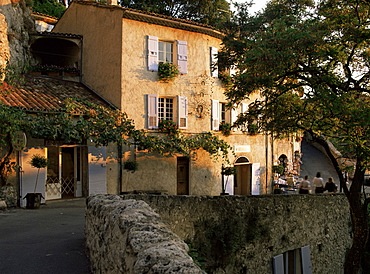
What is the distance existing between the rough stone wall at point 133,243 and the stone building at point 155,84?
35.0 feet

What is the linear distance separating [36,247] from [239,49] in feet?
28.3

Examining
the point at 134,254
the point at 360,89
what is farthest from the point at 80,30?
Answer: the point at 134,254

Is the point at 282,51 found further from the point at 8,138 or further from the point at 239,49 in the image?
the point at 8,138

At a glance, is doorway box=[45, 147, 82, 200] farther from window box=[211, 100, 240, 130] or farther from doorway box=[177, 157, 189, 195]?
window box=[211, 100, 240, 130]

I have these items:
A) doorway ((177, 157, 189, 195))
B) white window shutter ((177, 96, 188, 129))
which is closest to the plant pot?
doorway ((177, 157, 189, 195))

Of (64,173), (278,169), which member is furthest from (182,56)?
(278,169)

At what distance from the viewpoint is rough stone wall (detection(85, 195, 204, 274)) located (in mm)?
3088

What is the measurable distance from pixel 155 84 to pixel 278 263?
9.77 meters

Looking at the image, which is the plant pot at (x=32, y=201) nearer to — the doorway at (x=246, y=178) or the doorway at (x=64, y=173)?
the doorway at (x=64, y=173)

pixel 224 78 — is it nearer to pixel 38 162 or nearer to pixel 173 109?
pixel 173 109

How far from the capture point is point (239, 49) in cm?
1187

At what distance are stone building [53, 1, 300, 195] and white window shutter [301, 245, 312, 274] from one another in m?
6.70

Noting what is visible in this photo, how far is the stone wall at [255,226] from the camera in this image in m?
8.94

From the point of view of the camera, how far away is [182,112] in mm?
17266
